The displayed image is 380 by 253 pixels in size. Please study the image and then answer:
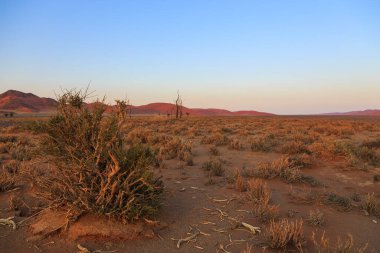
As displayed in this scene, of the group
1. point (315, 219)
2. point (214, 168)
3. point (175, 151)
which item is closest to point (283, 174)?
point (214, 168)

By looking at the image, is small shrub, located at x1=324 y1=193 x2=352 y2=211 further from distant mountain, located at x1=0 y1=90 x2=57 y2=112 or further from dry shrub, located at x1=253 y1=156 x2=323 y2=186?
distant mountain, located at x1=0 y1=90 x2=57 y2=112

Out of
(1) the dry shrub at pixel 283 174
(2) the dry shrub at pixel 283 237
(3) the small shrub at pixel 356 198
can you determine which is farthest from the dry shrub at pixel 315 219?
(1) the dry shrub at pixel 283 174

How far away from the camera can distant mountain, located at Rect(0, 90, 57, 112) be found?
119188 millimetres

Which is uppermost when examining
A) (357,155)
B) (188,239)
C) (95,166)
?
(95,166)

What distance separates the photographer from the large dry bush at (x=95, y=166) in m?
4.25

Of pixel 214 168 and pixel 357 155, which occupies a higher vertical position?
pixel 357 155

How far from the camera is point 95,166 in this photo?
14.6 ft

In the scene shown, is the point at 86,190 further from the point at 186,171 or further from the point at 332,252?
the point at 186,171

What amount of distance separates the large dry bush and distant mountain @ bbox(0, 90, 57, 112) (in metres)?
123

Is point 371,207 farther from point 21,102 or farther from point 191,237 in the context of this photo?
point 21,102

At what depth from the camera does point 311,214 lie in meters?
4.89

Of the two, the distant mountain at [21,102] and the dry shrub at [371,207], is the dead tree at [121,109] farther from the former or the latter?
the distant mountain at [21,102]

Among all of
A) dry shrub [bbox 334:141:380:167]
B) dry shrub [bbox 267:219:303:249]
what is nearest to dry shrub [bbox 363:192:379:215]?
dry shrub [bbox 267:219:303:249]

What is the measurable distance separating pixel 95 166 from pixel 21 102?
14158 centimetres
